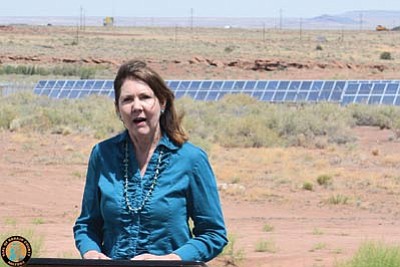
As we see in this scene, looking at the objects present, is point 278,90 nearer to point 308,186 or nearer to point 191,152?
point 308,186

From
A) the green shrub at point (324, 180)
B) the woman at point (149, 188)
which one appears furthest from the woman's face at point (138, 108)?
the green shrub at point (324, 180)

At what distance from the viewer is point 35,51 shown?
97438 millimetres

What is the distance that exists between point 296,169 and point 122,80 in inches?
894

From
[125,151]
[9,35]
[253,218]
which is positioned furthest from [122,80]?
[9,35]

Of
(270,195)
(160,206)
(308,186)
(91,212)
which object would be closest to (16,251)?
(160,206)

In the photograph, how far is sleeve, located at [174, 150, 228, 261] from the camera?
17.0ft

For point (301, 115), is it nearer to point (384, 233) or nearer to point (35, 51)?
point (384, 233)

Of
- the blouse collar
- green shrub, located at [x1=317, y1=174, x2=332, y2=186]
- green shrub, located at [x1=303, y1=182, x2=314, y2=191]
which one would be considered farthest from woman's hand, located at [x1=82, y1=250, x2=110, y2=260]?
green shrub, located at [x1=317, y1=174, x2=332, y2=186]

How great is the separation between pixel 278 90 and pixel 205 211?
143 ft

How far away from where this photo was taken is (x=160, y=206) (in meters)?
5.12

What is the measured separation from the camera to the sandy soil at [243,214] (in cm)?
1479

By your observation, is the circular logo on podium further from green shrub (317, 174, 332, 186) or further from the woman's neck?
green shrub (317, 174, 332, 186)

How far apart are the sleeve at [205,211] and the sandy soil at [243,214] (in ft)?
27.4

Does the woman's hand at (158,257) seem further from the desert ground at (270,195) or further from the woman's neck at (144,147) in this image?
the desert ground at (270,195)
